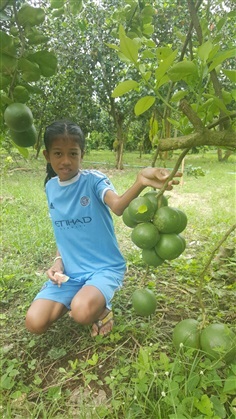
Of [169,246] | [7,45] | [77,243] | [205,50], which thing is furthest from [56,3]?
[77,243]

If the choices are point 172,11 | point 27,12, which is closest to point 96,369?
point 27,12

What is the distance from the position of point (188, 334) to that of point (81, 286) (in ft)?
2.88

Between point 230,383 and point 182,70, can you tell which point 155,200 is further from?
point 230,383

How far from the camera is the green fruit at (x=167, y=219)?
1.08 meters

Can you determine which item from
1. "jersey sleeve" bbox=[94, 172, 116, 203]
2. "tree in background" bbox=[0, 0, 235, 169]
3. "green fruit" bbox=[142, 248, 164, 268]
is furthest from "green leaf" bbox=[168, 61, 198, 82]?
"jersey sleeve" bbox=[94, 172, 116, 203]

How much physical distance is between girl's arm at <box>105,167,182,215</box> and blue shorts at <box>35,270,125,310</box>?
380mm

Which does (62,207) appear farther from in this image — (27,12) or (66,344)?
(27,12)

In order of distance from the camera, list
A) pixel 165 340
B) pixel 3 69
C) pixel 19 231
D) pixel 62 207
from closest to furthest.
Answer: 1. pixel 3 69
2. pixel 165 340
3. pixel 62 207
4. pixel 19 231

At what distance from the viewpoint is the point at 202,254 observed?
2.83 metres

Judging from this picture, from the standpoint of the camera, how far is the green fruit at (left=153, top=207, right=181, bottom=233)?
1.08 metres

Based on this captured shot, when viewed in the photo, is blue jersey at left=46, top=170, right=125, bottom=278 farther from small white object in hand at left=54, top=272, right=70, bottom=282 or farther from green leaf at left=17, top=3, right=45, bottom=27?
green leaf at left=17, top=3, right=45, bottom=27

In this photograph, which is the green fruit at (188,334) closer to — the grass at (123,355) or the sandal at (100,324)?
the grass at (123,355)

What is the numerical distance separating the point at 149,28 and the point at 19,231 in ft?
7.40

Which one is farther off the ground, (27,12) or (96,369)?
(27,12)
